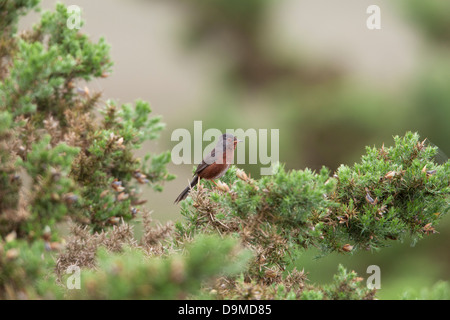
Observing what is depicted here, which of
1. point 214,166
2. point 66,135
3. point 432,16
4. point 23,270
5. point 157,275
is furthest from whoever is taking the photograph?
point 432,16

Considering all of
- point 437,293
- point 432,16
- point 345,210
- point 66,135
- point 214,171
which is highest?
point 432,16

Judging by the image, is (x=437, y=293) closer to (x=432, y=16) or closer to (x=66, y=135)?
(x=66, y=135)

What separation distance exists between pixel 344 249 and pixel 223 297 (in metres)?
0.46

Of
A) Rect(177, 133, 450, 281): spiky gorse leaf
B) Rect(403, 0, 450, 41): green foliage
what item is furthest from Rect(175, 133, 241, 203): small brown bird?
Rect(403, 0, 450, 41): green foliage

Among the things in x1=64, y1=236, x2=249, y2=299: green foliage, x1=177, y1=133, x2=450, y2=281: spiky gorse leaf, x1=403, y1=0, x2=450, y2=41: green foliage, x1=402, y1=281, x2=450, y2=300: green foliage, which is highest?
x1=403, y1=0, x2=450, y2=41: green foliage

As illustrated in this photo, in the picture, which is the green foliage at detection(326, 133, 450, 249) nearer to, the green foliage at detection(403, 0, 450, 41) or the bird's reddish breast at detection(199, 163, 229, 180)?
the bird's reddish breast at detection(199, 163, 229, 180)

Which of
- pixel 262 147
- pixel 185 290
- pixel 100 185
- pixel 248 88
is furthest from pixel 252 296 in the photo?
pixel 248 88

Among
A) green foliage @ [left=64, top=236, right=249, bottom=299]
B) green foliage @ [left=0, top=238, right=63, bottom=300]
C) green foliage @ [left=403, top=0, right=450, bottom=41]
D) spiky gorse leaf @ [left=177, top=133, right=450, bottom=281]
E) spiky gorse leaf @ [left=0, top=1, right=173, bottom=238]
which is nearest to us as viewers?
green foliage @ [left=64, top=236, right=249, bottom=299]

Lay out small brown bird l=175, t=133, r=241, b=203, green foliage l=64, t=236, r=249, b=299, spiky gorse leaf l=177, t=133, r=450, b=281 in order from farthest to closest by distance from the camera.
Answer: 1. small brown bird l=175, t=133, r=241, b=203
2. spiky gorse leaf l=177, t=133, r=450, b=281
3. green foliage l=64, t=236, r=249, b=299

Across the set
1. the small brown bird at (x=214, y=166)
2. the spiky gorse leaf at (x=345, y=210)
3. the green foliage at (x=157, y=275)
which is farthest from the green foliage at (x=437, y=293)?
the small brown bird at (x=214, y=166)

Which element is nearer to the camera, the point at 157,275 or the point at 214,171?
the point at 157,275

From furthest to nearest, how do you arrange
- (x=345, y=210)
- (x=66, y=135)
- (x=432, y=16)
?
1. (x=432, y=16)
2. (x=66, y=135)
3. (x=345, y=210)

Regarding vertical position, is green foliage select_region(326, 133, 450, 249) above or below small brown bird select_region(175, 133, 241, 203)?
below

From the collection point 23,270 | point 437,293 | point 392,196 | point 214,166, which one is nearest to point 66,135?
point 214,166
